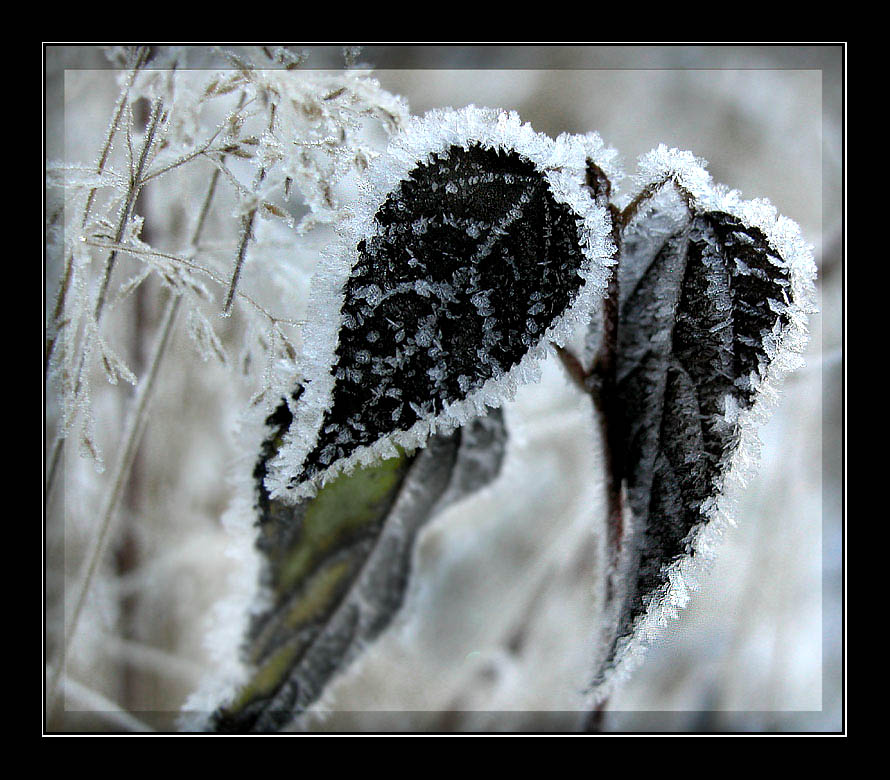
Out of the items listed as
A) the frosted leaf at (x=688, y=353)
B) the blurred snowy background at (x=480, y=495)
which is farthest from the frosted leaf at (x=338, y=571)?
the frosted leaf at (x=688, y=353)

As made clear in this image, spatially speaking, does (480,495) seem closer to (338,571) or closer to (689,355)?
(338,571)

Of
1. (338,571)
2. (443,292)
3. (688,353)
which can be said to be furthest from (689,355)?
(338,571)

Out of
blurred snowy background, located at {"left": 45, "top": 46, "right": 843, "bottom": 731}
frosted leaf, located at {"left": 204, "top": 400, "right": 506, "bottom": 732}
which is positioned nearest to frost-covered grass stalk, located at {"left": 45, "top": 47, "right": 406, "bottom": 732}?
blurred snowy background, located at {"left": 45, "top": 46, "right": 843, "bottom": 731}

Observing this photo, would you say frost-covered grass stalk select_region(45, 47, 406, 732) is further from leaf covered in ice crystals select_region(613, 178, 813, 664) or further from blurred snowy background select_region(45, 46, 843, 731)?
leaf covered in ice crystals select_region(613, 178, 813, 664)

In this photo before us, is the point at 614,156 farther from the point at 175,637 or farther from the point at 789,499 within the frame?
the point at 175,637

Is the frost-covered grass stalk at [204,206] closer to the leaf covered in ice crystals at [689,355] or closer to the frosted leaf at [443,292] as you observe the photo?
the frosted leaf at [443,292]
